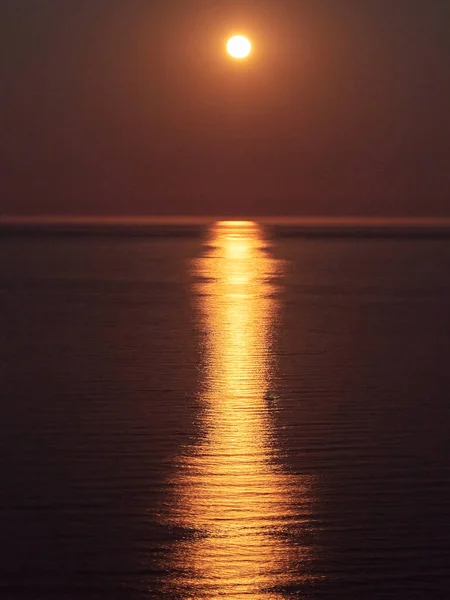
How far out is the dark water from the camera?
353 cm

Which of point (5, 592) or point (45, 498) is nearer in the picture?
point (5, 592)

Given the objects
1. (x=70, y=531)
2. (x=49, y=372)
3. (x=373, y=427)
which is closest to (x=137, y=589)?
(x=70, y=531)

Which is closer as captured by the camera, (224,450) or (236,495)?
(236,495)

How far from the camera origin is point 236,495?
4.35 metres

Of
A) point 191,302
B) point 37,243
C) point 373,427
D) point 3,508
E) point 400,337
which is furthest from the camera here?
point 37,243

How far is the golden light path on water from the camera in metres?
3.48

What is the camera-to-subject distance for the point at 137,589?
10.9 ft

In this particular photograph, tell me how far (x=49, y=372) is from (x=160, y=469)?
2645 millimetres

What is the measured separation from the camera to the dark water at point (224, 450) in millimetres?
3527

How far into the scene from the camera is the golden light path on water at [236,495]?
348cm

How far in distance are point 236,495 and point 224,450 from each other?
758 mm

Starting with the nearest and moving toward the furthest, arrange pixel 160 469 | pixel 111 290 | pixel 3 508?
1. pixel 3 508
2. pixel 160 469
3. pixel 111 290

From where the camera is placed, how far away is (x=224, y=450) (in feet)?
16.8

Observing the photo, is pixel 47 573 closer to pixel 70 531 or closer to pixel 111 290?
pixel 70 531
